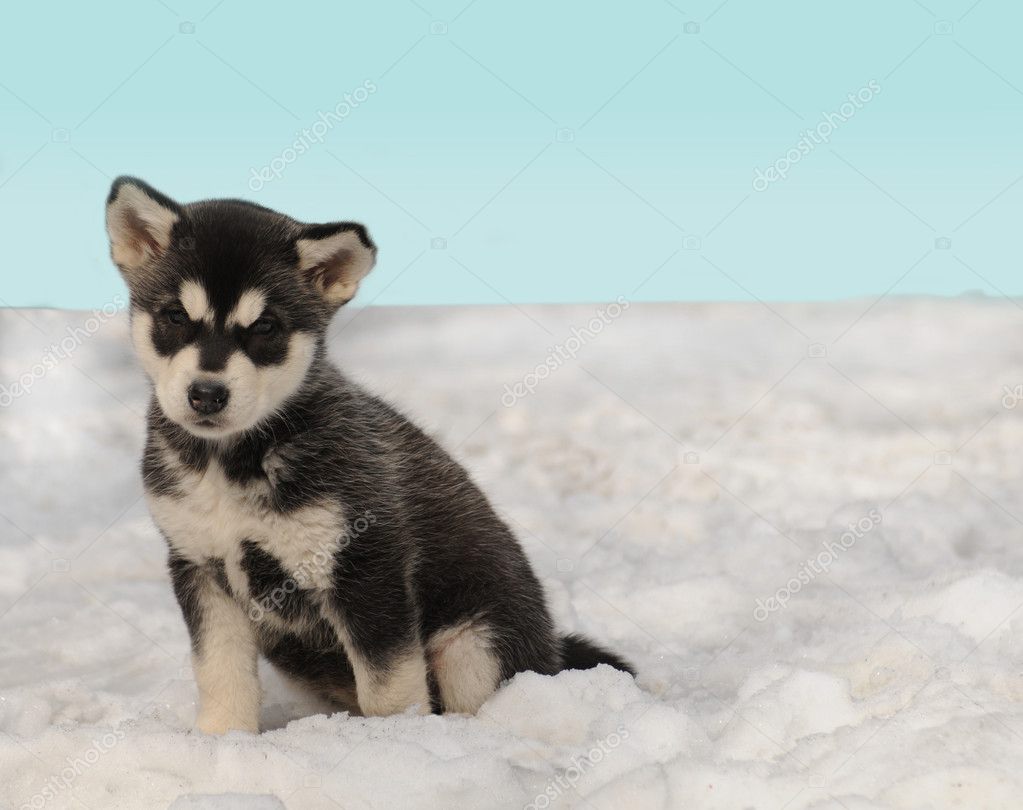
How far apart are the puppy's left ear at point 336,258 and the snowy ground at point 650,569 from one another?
1224 mm

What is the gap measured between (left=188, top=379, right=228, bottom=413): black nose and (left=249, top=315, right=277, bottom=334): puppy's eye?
359 mm

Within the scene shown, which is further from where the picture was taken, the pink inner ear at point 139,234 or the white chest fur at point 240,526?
the pink inner ear at point 139,234

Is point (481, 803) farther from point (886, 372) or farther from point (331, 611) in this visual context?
point (886, 372)

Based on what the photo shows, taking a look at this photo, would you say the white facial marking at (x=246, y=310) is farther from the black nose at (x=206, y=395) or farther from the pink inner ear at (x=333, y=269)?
the pink inner ear at (x=333, y=269)

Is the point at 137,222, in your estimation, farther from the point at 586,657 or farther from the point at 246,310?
the point at 586,657

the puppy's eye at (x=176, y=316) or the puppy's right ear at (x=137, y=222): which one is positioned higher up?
the puppy's right ear at (x=137, y=222)

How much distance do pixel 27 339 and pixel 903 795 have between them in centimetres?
956

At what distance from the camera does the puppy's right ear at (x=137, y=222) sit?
16.9 feet

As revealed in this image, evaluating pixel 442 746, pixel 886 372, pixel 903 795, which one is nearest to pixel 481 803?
pixel 442 746

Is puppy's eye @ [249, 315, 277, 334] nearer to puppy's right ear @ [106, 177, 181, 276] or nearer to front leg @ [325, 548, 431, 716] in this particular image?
puppy's right ear @ [106, 177, 181, 276]

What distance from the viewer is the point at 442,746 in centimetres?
482

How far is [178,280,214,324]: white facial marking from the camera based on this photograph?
16.2 feet

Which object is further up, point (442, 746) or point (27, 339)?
point (442, 746)

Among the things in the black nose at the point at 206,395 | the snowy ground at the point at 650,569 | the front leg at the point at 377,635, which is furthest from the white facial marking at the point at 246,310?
the snowy ground at the point at 650,569
